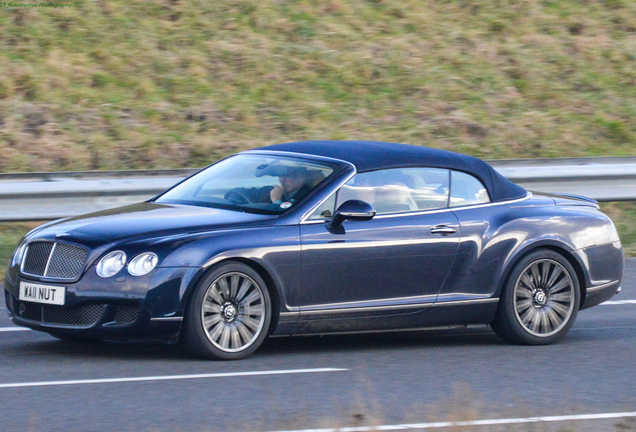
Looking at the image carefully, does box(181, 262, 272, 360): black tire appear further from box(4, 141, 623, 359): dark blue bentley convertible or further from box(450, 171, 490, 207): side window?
box(450, 171, 490, 207): side window

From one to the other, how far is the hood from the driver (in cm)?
26

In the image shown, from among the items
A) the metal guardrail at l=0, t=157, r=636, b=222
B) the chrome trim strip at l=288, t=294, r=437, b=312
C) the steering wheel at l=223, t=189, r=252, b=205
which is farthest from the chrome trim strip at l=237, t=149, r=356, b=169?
the metal guardrail at l=0, t=157, r=636, b=222

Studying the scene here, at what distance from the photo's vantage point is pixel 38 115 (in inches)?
600

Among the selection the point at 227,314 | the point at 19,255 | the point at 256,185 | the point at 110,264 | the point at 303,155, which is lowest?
the point at 227,314

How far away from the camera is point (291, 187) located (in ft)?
24.9

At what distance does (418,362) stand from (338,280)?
756 millimetres

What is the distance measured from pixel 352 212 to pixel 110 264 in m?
1.61

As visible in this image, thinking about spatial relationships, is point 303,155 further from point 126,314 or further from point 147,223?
point 126,314

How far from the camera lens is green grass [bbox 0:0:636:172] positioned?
1539 cm

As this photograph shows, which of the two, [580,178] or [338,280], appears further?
[580,178]

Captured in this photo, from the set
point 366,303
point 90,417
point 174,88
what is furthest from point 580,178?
point 90,417

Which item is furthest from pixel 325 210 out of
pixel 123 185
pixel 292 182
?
pixel 123 185

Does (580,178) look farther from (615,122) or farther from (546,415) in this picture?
(546,415)

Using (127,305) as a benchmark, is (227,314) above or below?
below
